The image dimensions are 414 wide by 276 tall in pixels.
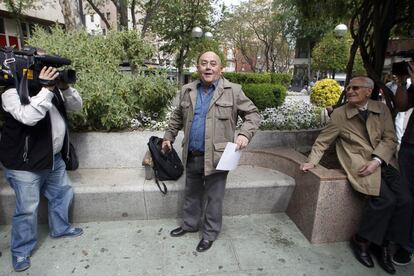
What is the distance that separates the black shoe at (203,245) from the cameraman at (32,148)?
1.48m

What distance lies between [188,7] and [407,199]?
40.8 feet

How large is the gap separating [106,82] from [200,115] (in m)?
2.03

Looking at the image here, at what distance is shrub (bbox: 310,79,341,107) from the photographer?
423 inches

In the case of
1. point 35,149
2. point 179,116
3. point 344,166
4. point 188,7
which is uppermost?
point 188,7

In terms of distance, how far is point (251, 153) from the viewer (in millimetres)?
3910

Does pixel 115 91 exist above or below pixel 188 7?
below

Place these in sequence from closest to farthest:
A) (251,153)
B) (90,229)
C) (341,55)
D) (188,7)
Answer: (90,229), (251,153), (188,7), (341,55)

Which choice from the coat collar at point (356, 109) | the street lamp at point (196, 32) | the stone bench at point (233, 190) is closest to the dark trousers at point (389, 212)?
the stone bench at point (233, 190)

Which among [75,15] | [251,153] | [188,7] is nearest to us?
[251,153]

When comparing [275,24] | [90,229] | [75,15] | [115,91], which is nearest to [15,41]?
[75,15]

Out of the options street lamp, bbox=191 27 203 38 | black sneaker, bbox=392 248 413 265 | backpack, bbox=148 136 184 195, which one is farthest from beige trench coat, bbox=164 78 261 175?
street lamp, bbox=191 27 203 38

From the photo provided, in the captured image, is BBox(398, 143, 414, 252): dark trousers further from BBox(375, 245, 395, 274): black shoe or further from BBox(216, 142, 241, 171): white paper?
BBox(216, 142, 241, 171): white paper

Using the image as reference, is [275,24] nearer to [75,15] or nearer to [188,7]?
[188,7]

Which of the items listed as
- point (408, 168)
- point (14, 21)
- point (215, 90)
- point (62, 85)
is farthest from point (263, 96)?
point (14, 21)
